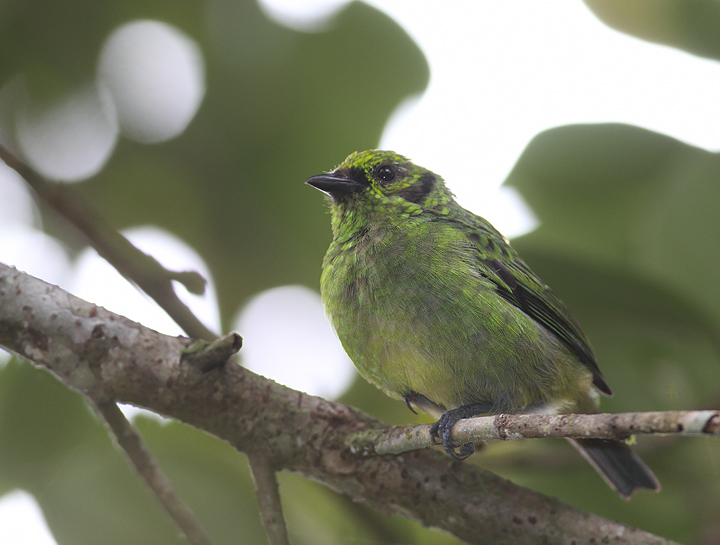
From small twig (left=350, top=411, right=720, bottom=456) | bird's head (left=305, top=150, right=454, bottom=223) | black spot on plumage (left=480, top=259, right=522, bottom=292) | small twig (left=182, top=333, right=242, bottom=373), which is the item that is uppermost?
bird's head (left=305, top=150, right=454, bottom=223)

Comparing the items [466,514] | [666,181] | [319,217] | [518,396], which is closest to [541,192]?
[666,181]

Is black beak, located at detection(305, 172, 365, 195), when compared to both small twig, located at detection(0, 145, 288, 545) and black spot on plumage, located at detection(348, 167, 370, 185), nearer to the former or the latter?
black spot on plumage, located at detection(348, 167, 370, 185)

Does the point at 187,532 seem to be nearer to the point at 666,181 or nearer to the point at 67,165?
the point at 67,165

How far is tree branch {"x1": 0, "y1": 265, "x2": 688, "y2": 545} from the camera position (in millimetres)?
1737

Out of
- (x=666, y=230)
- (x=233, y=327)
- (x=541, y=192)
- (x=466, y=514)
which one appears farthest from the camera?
(x=233, y=327)

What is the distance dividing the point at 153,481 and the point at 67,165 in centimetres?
151

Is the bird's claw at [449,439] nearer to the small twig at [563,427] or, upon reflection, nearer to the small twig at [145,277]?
the small twig at [563,427]

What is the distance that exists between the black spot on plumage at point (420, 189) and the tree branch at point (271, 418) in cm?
124

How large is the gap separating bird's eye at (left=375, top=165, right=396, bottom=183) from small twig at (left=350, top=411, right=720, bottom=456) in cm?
141

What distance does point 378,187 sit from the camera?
2.82m

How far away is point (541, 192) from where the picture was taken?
233cm

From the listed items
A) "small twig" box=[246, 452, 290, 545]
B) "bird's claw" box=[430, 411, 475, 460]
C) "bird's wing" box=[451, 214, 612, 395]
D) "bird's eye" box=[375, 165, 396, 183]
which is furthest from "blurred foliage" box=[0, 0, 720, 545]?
"small twig" box=[246, 452, 290, 545]

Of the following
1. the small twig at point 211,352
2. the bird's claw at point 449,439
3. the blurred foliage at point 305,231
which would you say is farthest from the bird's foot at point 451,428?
the small twig at point 211,352

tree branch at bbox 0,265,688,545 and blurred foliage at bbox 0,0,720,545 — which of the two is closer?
tree branch at bbox 0,265,688,545
